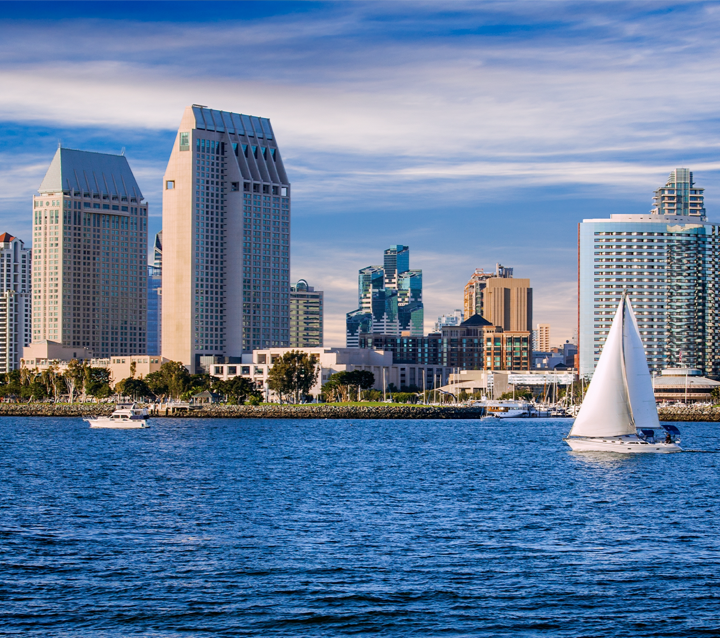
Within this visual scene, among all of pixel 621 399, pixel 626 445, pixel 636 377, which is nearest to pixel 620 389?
pixel 621 399

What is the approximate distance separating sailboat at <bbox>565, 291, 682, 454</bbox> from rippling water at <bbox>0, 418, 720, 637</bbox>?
740 centimetres

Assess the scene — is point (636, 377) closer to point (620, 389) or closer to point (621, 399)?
point (620, 389)

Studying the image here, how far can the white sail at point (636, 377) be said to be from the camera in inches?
4281

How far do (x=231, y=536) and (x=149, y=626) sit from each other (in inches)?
724

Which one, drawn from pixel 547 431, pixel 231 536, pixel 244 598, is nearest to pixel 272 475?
pixel 231 536

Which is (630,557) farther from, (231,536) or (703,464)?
(703,464)

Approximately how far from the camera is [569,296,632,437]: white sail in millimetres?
108125

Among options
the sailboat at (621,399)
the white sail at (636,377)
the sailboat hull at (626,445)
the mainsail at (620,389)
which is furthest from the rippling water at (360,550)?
the white sail at (636,377)

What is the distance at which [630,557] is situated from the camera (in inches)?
1994

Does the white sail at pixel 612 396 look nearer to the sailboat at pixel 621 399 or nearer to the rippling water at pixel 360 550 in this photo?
the sailboat at pixel 621 399

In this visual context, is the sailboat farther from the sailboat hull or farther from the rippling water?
the rippling water

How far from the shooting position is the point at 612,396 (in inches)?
4257

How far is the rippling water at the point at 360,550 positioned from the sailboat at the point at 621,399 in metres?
7.40

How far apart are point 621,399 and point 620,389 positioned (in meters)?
1.06
